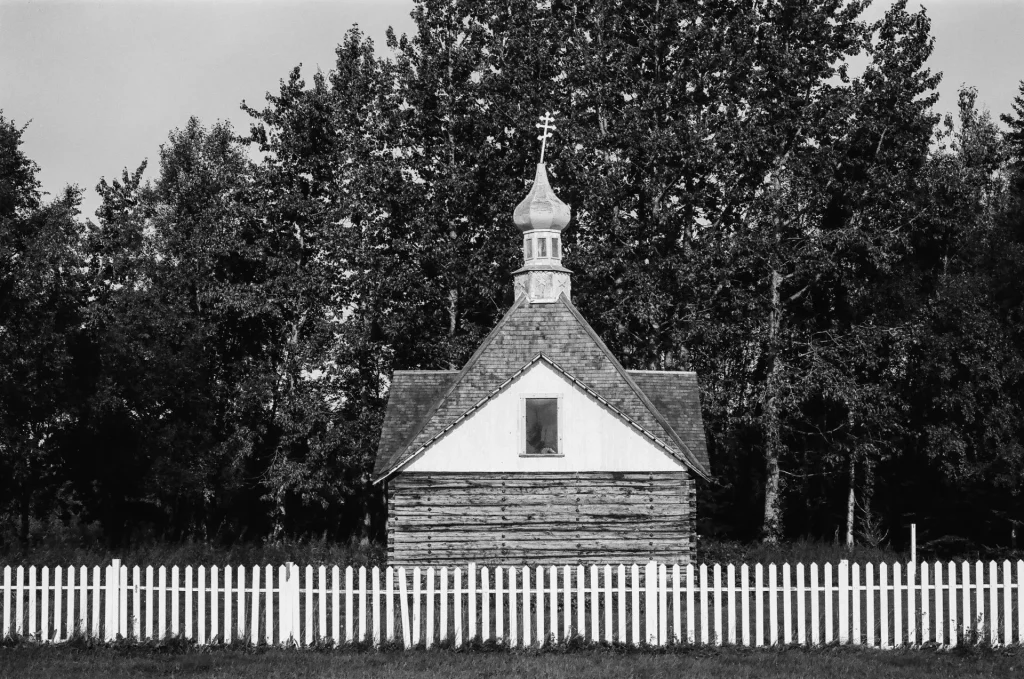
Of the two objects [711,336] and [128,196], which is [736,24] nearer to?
[711,336]

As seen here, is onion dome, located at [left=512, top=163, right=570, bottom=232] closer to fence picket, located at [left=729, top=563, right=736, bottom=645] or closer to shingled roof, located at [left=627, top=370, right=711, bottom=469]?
shingled roof, located at [left=627, top=370, right=711, bottom=469]

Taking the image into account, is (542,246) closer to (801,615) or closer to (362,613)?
(362,613)

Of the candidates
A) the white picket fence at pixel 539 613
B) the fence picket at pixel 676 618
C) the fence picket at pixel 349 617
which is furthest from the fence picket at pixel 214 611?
the fence picket at pixel 676 618

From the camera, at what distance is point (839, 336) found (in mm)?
38344

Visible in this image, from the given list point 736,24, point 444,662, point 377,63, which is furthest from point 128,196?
point 444,662

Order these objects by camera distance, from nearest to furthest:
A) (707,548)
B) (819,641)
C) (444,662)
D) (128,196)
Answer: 1. (444,662)
2. (819,641)
3. (707,548)
4. (128,196)

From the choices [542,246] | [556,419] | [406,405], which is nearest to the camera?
→ [556,419]

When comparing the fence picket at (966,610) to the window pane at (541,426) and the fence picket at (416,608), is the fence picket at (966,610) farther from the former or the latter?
the window pane at (541,426)

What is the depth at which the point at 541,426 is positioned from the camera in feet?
87.0

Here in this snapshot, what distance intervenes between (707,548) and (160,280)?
72.8ft

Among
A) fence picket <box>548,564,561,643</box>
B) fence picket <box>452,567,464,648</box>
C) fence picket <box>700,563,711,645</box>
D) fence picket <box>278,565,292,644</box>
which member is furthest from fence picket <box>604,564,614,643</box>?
fence picket <box>278,565,292,644</box>

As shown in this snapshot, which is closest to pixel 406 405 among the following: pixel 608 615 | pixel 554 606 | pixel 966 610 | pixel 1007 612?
pixel 608 615

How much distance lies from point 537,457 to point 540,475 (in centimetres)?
45

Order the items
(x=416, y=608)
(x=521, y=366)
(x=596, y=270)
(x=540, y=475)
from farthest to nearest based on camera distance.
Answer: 1. (x=596, y=270)
2. (x=521, y=366)
3. (x=540, y=475)
4. (x=416, y=608)
